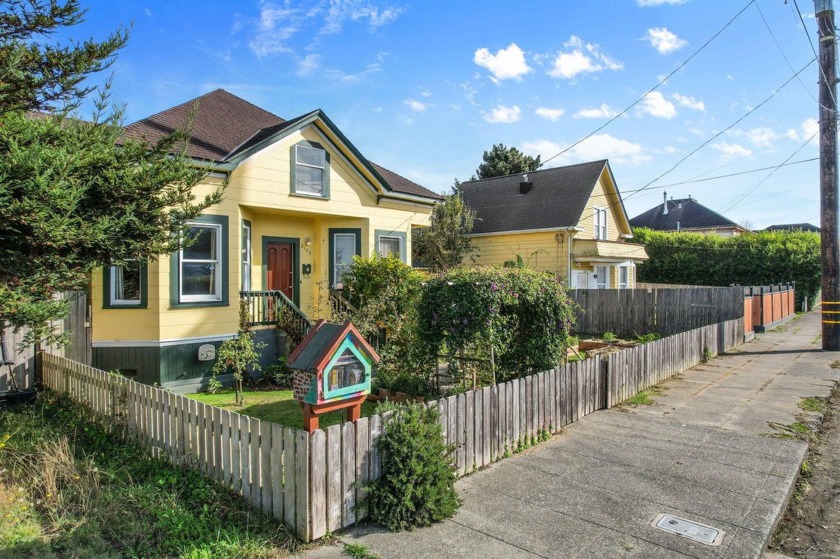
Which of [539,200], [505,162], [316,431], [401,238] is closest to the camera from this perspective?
[316,431]

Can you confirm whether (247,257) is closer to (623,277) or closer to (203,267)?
(203,267)

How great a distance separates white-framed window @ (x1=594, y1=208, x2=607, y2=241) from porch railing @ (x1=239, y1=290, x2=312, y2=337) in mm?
18932

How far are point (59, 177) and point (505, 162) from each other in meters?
38.1

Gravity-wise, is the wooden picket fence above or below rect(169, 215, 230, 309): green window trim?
below

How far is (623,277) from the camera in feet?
91.5

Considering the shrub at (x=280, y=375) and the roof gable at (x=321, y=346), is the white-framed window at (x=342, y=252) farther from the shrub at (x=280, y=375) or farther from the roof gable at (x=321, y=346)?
the roof gable at (x=321, y=346)

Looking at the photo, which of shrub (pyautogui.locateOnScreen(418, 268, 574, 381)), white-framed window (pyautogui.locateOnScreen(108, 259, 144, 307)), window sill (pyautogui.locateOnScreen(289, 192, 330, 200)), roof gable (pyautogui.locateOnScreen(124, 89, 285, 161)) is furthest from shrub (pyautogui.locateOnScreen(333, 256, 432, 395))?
roof gable (pyautogui.locateOnScreen(124, 89, 285, 161))

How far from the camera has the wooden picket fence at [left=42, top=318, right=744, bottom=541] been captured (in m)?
4.37

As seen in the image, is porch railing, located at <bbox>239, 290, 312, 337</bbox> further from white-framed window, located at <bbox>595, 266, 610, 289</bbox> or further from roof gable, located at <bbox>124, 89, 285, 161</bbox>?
white-framed window, located at <bbox>595, 266, 610, 289</bbox>

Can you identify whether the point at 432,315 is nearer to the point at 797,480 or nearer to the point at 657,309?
the point at 797,480

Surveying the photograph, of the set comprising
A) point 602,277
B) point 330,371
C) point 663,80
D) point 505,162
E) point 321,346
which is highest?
point 505,162

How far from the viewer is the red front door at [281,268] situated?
46.9 feet

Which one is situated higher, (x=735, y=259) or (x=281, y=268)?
(x=735, y=259)

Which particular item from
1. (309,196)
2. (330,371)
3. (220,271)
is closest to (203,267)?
(220,271)
